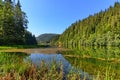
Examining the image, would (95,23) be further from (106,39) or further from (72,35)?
(106,39)


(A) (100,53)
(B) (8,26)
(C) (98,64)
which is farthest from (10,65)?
(B) (8,26)

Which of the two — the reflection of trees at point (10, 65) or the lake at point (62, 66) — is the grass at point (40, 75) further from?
the reflection of trees at point (10, 65)

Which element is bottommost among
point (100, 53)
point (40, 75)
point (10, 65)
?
point (40, 75)

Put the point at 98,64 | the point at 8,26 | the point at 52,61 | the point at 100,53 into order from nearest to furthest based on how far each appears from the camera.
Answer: the point at 52,61 < the point at 98,64 < the point at 100,53 < the point at 8,26

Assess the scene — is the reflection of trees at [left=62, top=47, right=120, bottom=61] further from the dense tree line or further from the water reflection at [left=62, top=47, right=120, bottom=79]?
the dense tree line

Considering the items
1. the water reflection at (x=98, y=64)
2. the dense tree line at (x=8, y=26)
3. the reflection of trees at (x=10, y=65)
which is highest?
the dense tree line at (x=8, y=26)

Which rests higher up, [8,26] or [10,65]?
[8,26]

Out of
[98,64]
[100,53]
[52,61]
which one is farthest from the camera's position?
[100,53]

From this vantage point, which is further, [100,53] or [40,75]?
[100,53]

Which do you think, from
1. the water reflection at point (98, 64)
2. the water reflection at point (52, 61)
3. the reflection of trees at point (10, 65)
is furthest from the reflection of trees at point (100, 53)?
the reflection of trees at point (10, 65)

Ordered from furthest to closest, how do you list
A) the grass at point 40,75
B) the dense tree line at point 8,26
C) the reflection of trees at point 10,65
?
the dense tree line at point 8,26 < the reflection of trees at point 10,65 < the grass at point 40,75

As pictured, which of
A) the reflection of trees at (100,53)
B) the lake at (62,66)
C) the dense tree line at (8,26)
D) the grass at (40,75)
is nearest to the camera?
the grass at (40,75)

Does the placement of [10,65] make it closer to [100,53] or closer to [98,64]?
[98,64]

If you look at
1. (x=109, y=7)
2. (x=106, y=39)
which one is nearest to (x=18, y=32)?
(x=106, y=39)
